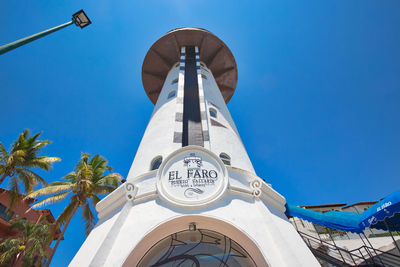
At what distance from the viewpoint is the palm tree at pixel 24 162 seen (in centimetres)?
1423

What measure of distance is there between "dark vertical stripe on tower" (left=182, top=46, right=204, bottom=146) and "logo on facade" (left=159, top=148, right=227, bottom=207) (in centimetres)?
252

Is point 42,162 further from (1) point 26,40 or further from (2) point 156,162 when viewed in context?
(1) point 26,40

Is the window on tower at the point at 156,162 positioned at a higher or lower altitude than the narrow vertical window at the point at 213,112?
lower

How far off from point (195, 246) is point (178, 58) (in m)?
19.6

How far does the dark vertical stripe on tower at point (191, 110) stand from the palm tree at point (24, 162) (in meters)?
11.7

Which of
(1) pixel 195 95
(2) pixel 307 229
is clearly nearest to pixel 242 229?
(1) pixel 195 95

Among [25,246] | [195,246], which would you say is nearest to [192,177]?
[195,246]

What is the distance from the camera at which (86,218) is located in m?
14.9

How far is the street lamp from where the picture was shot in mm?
5352

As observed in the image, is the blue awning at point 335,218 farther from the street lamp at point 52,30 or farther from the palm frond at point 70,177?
the palm frond at point 70,177

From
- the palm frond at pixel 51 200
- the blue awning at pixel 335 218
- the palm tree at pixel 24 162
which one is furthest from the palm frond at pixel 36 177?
the blue awning at pixel 335 218

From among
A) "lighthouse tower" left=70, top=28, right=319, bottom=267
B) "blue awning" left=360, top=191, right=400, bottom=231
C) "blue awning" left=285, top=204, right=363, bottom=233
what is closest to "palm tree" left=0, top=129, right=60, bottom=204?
"lighthouse tower" left=70, top=28, right=319, bottom=267

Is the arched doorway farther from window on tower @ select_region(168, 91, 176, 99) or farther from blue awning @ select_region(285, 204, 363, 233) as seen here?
window on tower @ select_region(168, 91, 176, 99)

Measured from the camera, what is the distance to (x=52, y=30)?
671cm
